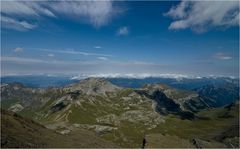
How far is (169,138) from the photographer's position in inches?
6654

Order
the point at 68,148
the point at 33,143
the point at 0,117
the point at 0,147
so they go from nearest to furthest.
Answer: the point at 0,147 → the point at 33,143 → the point at 68,148 → the point at 0,117

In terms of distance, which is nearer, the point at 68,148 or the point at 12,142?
the point at 12,142

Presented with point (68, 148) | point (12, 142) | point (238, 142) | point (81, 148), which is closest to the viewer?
point (12, 142)

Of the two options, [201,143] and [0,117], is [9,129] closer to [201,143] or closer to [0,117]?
[0,117]

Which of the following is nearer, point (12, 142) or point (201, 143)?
point (12, 142)

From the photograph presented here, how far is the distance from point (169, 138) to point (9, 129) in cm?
9881

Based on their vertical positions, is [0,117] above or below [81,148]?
above

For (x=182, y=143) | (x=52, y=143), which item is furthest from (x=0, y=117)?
(x=182, y=143)

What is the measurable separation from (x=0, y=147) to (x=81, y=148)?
56555mm

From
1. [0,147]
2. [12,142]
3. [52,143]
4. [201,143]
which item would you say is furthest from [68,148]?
[201,143]

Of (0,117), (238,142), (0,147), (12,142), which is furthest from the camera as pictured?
(238,142)

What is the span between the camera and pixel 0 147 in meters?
112

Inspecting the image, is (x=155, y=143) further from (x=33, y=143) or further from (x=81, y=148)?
(x=33, y=143)

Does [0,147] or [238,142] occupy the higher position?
[0,147]
